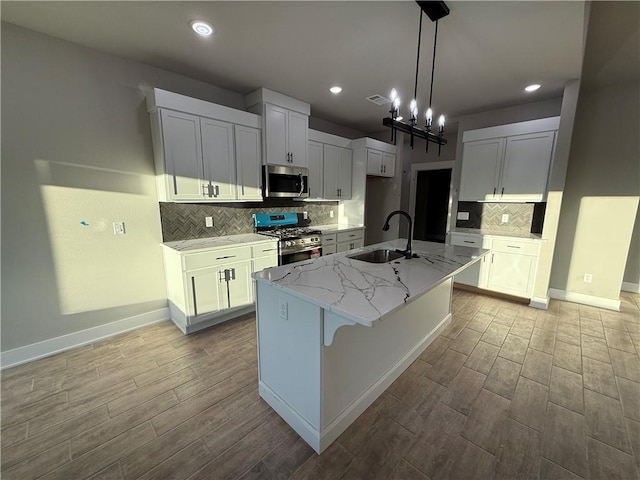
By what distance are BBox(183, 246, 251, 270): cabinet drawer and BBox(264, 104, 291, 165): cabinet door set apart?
3.98 ft

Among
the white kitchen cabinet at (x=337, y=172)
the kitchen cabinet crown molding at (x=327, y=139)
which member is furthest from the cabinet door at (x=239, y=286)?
the kitchen cabinet crown molding at (x=327, y=139)

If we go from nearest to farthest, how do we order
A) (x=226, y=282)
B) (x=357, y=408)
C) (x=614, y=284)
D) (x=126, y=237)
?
(x=357, y=408) < (x=126, y=237) < (x=226, y=282) < (x=614, y=284)

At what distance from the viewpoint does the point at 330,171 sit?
430 cm

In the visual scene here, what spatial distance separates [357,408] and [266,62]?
121 inches

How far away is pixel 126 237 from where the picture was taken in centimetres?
273

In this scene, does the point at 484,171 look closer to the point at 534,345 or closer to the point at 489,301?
the point at 489,301

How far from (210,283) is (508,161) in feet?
13.6

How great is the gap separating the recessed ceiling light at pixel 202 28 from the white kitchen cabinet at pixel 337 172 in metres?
2.27

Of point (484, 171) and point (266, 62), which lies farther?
point (484, 171)

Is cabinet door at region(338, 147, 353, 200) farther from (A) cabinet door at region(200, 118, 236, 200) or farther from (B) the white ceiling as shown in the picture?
(A) cabinet door at region(200, 118, 236, 200)

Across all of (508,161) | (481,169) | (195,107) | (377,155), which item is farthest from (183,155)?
(508,161)

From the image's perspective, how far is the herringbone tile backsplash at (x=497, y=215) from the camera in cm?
388

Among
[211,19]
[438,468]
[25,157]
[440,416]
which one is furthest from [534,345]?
[25,157]

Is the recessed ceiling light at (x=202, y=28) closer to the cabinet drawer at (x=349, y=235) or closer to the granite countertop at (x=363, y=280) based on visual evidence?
the granite countertop at (x=363, y=280)
